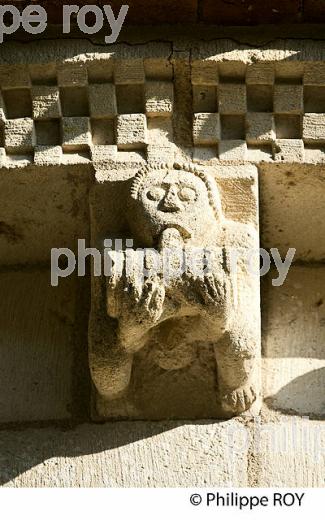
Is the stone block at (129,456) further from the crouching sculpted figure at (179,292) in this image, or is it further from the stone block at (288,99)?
the stone block at (288,99)

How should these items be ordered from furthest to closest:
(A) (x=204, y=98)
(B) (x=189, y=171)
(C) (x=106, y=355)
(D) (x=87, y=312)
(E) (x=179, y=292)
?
1. (D) (x=87, y=312)
2. (A) (x=204, y=98)
3. (B) (x=189, y=171)
4. (C) (x=106, y=355)
5. (E) (x=179, y=292)

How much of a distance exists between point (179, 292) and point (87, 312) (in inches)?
19.7

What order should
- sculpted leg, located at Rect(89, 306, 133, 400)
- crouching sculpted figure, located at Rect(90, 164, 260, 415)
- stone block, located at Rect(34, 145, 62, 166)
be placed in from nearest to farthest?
crouching sculpted figure, located at Rect(90, 164, 260, 415)
sculpted leg, located at Rect(89, 306, 133, 400)
stone block, located at Rect(34, 145, 62, 166)

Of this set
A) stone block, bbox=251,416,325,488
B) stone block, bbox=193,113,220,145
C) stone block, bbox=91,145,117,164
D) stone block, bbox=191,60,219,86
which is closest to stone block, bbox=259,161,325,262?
stone block, bbox=193,113,220,145

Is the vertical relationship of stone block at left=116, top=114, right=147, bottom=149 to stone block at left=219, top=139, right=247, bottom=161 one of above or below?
above

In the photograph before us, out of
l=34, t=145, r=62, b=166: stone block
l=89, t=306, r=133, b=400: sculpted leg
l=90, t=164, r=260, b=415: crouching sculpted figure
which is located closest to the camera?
l=90, t=164, r=260, b=415: crouching sculpted figure

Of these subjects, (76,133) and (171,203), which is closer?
(171,203)

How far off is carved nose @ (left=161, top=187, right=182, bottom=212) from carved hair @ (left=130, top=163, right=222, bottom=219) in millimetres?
84

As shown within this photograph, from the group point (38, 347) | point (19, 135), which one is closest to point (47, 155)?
point (19, 135)

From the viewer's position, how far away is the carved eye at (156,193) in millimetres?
3381

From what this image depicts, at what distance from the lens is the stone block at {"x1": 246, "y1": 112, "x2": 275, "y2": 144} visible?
352 cm

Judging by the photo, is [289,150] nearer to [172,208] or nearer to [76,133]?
[172,208]

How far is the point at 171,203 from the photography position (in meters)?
3.35

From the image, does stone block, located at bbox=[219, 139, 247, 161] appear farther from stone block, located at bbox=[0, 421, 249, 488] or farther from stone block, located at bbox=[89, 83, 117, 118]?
stone block, located at bbox=[0, 421, 249, 488]
